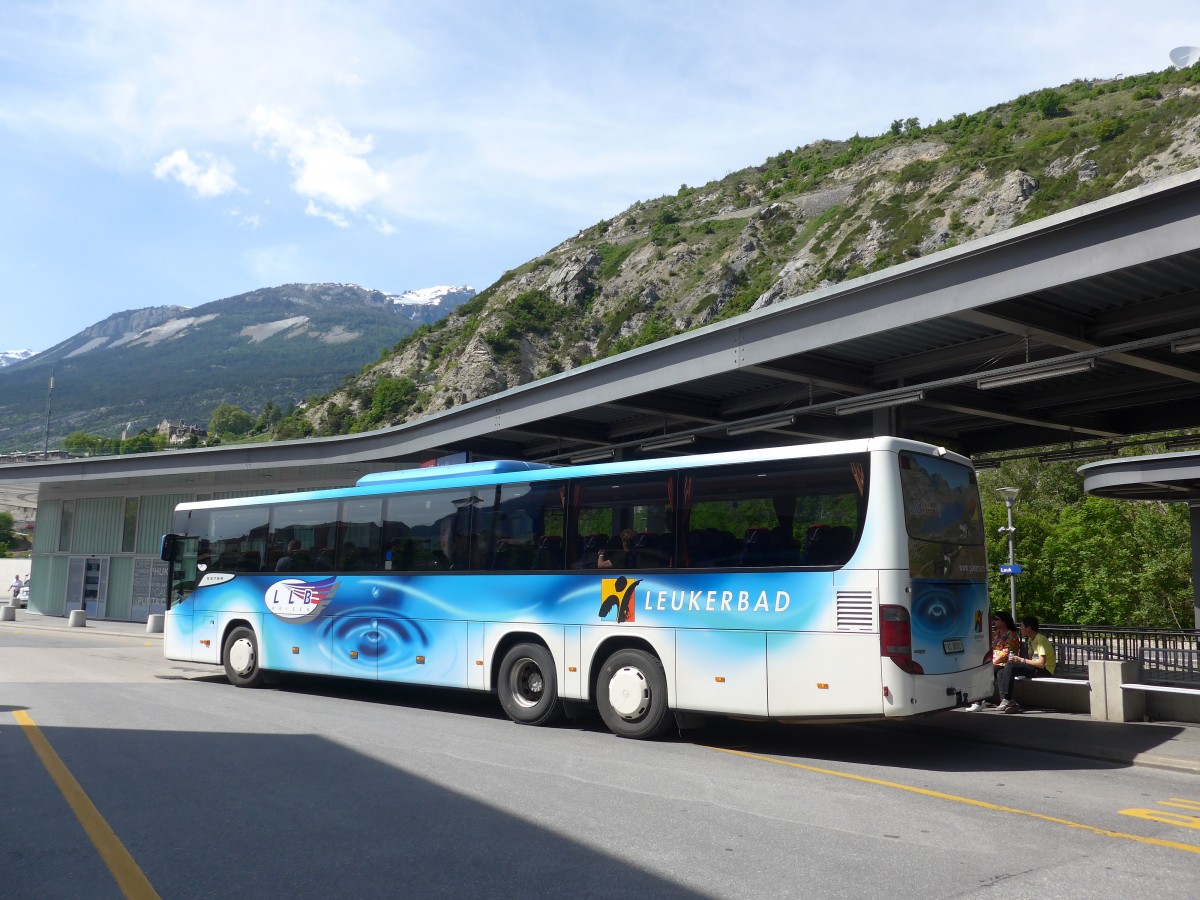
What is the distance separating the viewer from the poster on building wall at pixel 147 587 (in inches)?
1430

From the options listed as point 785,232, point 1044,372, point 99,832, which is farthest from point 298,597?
point 785,232

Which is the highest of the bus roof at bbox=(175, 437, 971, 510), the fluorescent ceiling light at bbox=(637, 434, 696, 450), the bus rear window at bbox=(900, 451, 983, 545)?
the fluorescent ceiling light at bbox=(637, 434, 696, 450)

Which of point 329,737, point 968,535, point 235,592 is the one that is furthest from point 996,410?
point 235,592

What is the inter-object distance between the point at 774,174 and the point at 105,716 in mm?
161407

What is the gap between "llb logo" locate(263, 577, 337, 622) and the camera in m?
15.1

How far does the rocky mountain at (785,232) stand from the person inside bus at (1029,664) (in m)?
83.4

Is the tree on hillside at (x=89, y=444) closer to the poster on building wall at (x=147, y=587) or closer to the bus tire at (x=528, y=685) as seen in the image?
the poster on building wall at (x=147, y=587)

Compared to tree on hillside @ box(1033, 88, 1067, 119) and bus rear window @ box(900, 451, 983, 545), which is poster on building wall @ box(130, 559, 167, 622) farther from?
tree on hillside @ box(1033, 88, 1067, 119)

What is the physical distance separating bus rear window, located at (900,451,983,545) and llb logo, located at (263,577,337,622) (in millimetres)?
8878

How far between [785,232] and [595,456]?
380 ft

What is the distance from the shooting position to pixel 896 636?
30.8 ft

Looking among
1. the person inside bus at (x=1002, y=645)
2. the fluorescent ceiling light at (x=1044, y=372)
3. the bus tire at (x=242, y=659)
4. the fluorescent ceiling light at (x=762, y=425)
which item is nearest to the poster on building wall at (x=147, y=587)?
the bus tire at (x=242, y=659)

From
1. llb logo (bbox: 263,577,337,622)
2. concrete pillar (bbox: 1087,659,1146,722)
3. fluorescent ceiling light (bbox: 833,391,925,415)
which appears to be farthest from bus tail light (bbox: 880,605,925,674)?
llb logo (bbox: 263,577,337,622)

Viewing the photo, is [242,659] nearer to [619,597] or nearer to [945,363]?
[619,597]
